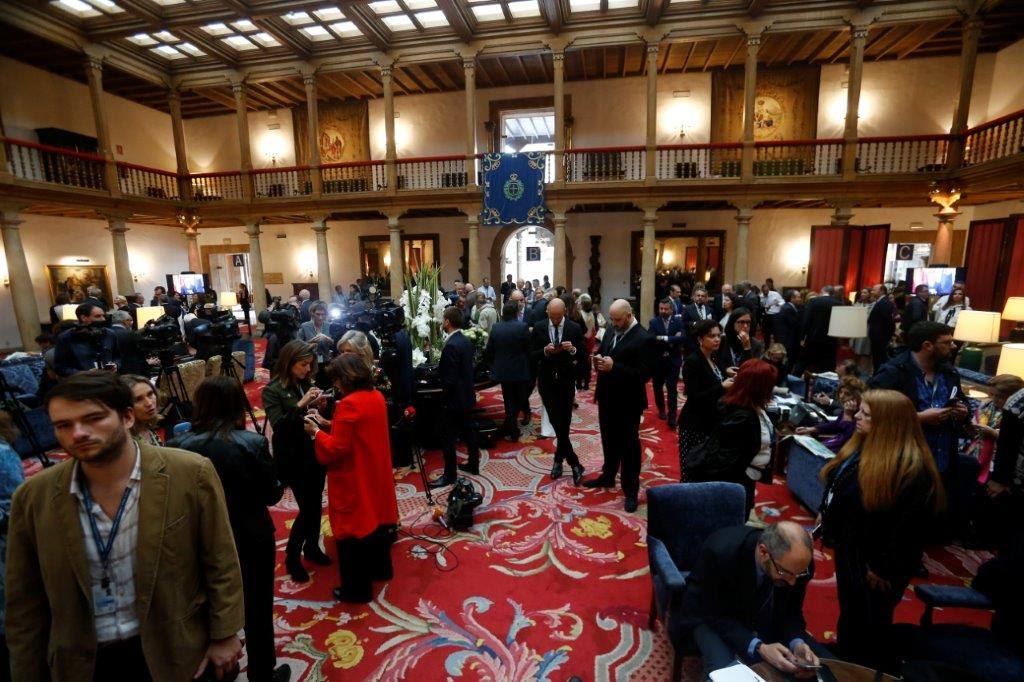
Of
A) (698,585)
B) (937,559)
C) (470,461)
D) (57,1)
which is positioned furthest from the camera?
(57,1)

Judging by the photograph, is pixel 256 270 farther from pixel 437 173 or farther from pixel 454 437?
pixel 454 437

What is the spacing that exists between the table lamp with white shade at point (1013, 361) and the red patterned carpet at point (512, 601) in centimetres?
136

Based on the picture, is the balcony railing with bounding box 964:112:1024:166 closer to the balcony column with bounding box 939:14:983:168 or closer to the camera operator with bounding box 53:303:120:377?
the balcony column with bounding box 939:14:983:168

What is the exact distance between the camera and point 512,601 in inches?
117

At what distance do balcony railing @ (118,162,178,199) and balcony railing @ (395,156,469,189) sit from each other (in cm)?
662

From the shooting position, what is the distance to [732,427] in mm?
2689

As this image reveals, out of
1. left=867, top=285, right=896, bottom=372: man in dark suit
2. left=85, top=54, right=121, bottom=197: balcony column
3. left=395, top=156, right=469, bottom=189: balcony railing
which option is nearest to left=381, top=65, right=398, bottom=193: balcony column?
left=395, top=156, right=469, bottom=189: balcony railing

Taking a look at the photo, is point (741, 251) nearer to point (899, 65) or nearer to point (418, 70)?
point (899, 65)

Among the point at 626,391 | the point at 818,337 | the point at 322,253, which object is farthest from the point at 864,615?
the point at 322,253

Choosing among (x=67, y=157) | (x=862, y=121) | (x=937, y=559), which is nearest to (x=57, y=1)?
(x=67, y=157)

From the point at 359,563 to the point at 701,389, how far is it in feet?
8.52

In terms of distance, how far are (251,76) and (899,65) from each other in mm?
17670

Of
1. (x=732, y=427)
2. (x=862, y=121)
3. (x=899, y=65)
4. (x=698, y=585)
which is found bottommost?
(x=698, y=585)

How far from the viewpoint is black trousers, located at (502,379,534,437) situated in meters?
5.23
